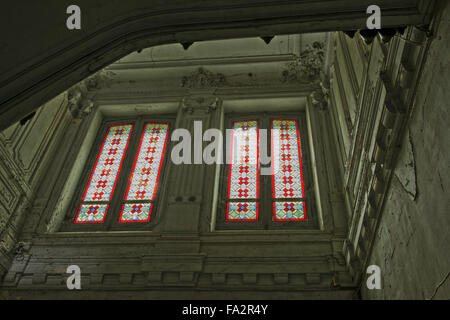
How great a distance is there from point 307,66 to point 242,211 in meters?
3.72

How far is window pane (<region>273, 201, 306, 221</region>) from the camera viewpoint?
6492 mm

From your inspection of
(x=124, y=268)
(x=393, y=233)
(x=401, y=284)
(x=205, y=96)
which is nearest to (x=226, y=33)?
(x=393, y=233)

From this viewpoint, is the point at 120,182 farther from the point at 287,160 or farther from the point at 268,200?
the point at 287,160

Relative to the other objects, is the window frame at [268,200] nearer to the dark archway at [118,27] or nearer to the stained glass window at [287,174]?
the stained glass window at [287,174]

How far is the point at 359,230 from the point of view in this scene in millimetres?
4836

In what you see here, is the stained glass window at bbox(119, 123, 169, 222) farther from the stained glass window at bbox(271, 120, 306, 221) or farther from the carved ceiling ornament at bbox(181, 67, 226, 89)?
the stained glass window at bbox(271, 120, 306, 221)

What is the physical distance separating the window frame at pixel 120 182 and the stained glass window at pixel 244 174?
119 cm

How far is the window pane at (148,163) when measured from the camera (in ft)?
23.5

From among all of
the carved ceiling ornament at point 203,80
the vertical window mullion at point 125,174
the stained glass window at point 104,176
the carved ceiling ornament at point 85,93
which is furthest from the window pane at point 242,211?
the carved ceiling ornament at point 85,93

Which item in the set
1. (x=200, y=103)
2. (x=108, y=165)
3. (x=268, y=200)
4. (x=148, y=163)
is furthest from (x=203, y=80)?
(x=268, y=200)

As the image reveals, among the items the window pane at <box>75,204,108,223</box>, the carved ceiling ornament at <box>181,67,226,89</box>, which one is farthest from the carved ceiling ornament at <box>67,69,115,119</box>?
the window pane at <box>75,204,108,223</box>

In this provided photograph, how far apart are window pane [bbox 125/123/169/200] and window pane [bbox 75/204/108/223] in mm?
464

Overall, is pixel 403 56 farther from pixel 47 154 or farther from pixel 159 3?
pixel 47 154

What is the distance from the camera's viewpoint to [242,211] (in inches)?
265
